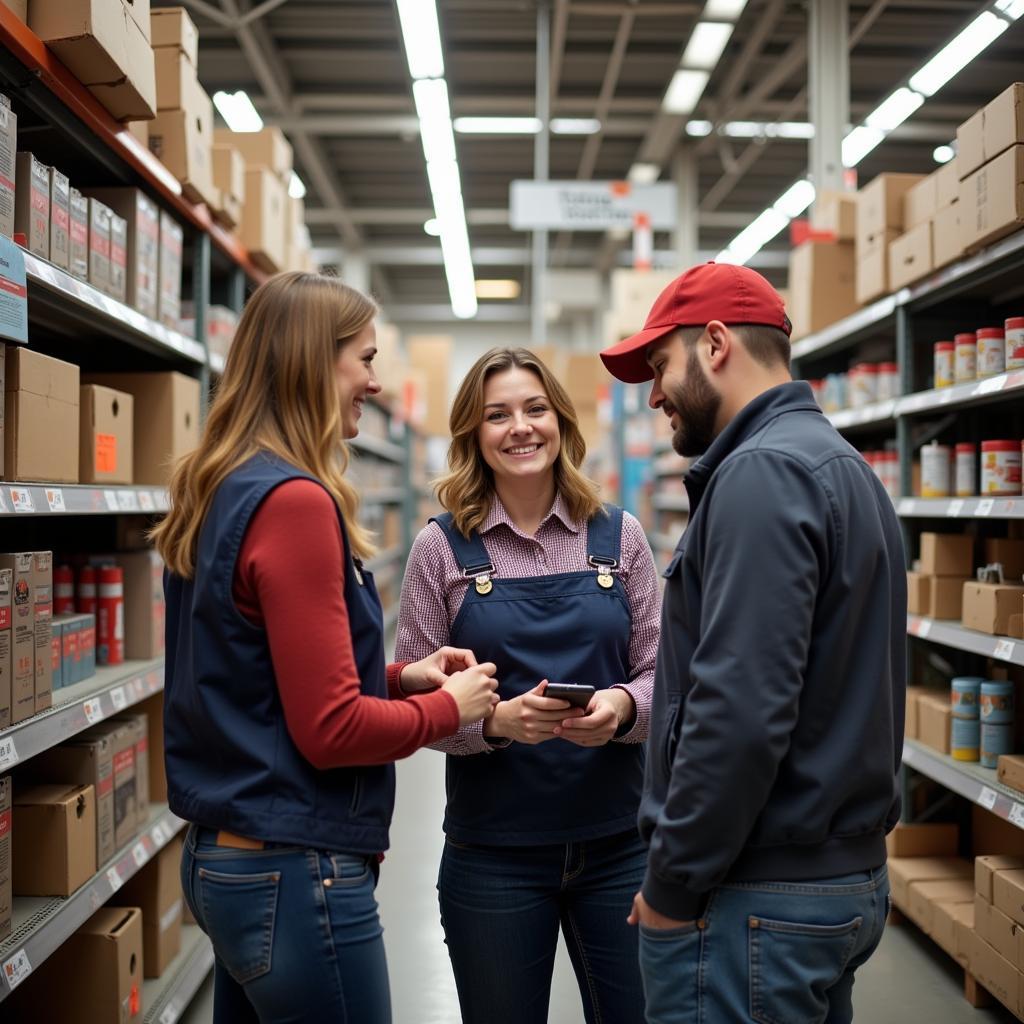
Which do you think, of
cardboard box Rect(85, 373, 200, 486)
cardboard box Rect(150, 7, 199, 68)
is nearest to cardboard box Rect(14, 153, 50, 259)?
cardboard box Rect(85, 373, 200, 486)

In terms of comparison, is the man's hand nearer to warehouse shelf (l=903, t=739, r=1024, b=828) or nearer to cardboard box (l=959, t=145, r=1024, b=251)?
warehouse shelf (l=903, t=739, r=1024, b=828)

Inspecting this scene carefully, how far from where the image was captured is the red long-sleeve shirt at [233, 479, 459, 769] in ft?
4.50

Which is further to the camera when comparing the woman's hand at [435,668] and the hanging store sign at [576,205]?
the hanging store sign at [576,205]

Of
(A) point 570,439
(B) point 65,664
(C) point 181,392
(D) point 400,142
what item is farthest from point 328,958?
(D) point 400,142

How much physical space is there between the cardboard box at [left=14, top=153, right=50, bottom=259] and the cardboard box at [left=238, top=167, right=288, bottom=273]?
66.5 inches

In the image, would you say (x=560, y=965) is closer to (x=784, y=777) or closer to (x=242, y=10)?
(x=784, y=777)

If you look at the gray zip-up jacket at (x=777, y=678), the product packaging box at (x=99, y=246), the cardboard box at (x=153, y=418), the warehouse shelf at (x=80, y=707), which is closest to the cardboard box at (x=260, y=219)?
the cardboard box at (x=153, y=418)

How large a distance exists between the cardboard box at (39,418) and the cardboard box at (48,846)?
782 mm

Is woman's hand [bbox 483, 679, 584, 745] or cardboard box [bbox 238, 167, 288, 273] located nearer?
woman's hand [bbox 483, 679, 584, 745]

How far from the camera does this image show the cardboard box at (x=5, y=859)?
209 centimetres

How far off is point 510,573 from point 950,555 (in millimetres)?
2274

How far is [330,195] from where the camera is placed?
12891mm

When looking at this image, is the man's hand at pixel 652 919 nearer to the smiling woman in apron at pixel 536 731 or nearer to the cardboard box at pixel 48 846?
the smiling woman in apron at pixel 536 731

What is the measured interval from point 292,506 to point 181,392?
2029mm
